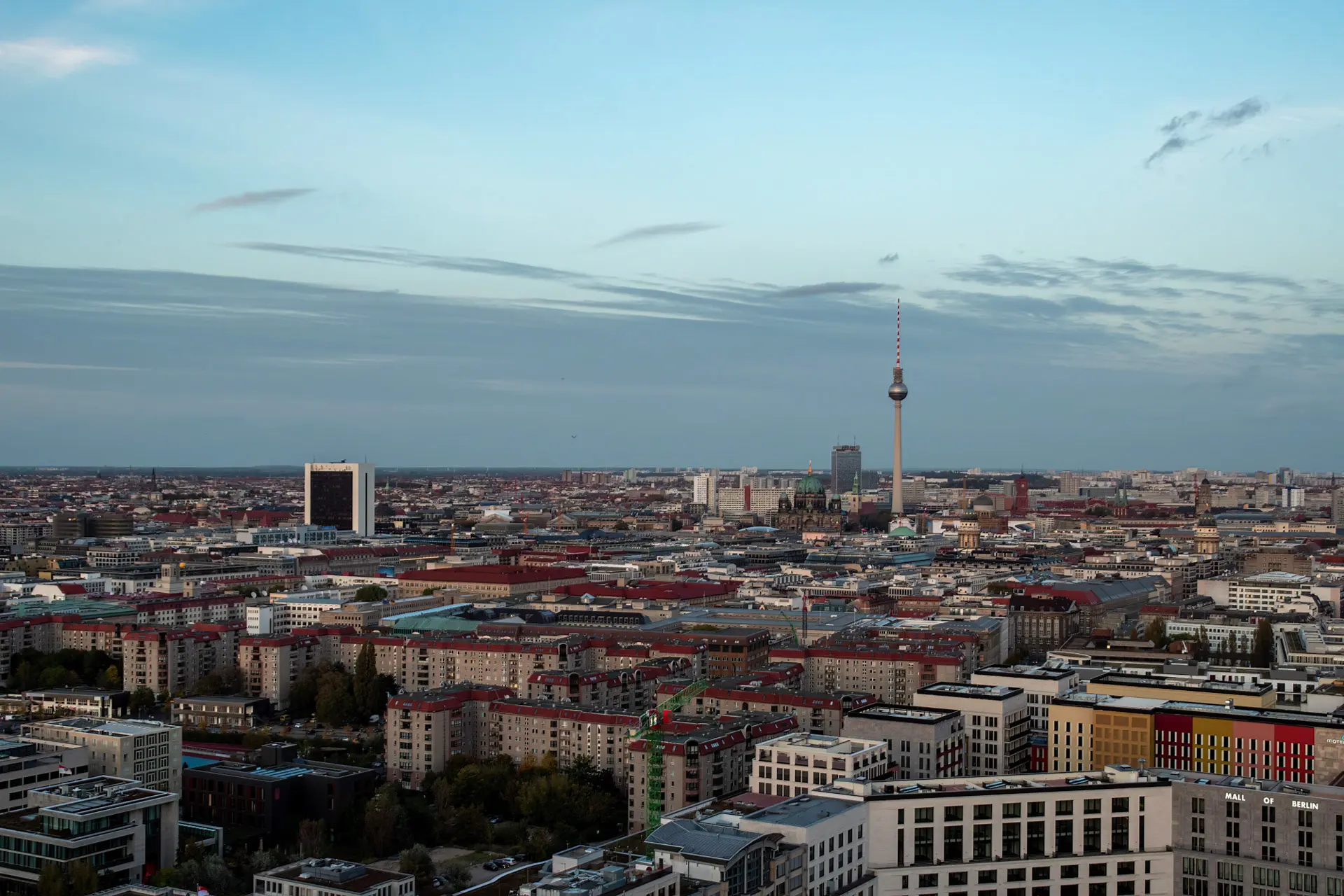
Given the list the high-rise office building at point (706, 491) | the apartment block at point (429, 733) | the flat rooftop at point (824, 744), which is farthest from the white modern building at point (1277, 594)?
the high-rise office building at point (706, 491)

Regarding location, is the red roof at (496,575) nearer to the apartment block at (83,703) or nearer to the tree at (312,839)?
the apartment block at (83,703)

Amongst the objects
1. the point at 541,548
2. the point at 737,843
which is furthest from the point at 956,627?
the point at 541,548

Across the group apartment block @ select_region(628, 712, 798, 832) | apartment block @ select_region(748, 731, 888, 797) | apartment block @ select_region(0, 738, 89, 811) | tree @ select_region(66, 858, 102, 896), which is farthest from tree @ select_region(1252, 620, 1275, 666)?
tree @ select_region(66, 858, 102, 896)

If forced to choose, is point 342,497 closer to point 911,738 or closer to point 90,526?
point 90,526

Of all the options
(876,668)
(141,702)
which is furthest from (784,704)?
(141,702)

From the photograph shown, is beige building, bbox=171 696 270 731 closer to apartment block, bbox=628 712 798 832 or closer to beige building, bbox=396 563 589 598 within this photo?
apartment block, bbox=628 712 798 832

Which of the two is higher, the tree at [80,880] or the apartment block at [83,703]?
the apartment block at [83,703]

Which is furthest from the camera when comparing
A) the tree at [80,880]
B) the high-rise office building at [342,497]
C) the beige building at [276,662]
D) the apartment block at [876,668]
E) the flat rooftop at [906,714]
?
the high-rise office building at [342,497]
